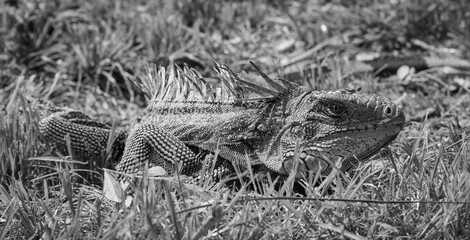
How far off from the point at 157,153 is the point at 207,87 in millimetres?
547

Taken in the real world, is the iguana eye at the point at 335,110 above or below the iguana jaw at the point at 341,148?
above

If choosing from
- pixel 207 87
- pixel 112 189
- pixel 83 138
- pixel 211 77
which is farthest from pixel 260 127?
pixel 211 77

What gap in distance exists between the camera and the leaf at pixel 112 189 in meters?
3.50

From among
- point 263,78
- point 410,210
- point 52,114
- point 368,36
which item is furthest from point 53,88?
point 410,210

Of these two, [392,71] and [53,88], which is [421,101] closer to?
[392,71]

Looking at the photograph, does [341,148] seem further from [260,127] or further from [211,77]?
[211,77]

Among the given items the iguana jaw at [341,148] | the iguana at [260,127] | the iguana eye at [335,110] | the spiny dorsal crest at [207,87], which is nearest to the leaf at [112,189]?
the iguana at [260,127]

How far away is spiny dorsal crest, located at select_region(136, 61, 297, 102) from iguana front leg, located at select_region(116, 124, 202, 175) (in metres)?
0.33

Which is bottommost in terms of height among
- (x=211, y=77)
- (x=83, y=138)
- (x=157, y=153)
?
(x=211, y=77)

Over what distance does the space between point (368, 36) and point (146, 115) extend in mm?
3725

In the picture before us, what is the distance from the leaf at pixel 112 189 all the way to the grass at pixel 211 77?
0.20 feet

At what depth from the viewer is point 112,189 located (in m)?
3.62

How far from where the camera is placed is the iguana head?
3.60 m

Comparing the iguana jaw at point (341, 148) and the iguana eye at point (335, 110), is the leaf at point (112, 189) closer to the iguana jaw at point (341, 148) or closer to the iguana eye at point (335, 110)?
the iguana jaw at point (341, 148)
